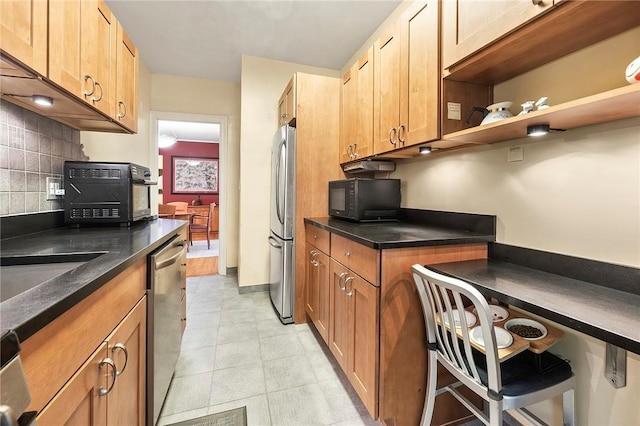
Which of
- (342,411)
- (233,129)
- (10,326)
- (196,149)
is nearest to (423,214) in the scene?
(342,411)

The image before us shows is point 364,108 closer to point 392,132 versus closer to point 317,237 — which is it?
point 392,132

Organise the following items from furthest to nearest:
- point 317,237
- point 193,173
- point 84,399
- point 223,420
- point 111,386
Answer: point 193,173 → point 317,237 → point 223,420 → point 111,386 → point 84,399

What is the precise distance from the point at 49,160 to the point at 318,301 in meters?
1.87

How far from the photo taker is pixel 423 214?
1.96 metres

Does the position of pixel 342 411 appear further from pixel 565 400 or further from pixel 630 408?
pixel 630 408

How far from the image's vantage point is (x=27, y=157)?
1.40 m

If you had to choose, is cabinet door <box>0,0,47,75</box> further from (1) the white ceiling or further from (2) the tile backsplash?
(1) the white ceiling

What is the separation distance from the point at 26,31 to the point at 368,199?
1.81 m

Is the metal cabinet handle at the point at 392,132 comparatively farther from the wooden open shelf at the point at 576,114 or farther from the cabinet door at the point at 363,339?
the cabinet door at the point at 363,339

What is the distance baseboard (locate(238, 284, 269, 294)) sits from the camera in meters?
3.09

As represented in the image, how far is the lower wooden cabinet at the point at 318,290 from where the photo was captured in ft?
6.21

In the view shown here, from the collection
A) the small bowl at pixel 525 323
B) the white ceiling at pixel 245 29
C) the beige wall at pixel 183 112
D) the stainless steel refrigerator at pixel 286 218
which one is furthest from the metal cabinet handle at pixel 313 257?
the white ceiling at pixel 245 29

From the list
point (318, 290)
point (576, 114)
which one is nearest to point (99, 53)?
point (318, 290)

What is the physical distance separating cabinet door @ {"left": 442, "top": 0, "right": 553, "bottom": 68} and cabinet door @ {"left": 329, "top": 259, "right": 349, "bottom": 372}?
1.21 meters
